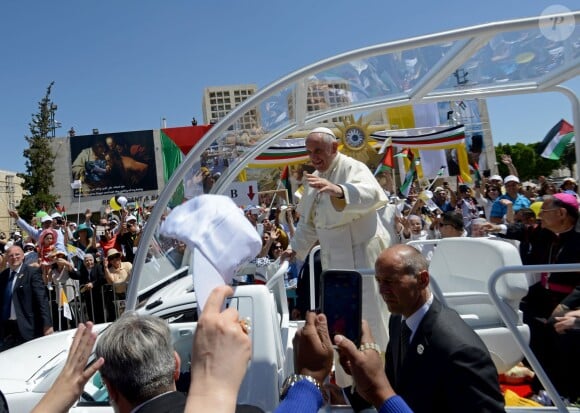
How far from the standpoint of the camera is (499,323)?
3918mm

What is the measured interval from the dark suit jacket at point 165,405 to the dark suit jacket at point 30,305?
557cm

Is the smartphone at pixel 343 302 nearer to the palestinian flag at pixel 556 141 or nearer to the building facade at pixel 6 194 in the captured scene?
the palestinian flag at pixel 556 141

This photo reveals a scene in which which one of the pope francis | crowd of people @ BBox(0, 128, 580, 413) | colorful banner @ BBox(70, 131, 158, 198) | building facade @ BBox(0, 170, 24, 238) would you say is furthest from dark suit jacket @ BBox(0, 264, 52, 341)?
building facade @ BBox(0, 170, 24, 238)

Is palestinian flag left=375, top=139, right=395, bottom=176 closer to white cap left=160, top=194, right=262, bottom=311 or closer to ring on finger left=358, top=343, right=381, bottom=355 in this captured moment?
ring on finger left=358, top=343, right=381, bottom=355

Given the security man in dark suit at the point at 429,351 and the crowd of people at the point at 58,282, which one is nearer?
the security man in dark suit at the point at 429,351

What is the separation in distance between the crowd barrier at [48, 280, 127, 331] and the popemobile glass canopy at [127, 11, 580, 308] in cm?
442

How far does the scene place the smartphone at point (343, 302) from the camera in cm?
194

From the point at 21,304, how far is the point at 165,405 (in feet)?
18.9

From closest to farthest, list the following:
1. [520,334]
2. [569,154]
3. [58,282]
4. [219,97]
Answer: [520,334]
[58,282]
[569,154]
[219,97]

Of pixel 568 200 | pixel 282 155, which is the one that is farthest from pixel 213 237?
pixel 282 155

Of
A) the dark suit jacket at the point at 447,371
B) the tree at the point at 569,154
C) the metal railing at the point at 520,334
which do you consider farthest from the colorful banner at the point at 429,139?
the dark suit jacket at the point at 447,371

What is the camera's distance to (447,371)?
2.04 metres

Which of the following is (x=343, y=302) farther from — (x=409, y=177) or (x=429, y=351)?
(x=409, y=177)

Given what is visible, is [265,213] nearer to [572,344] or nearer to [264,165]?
[264,165]
